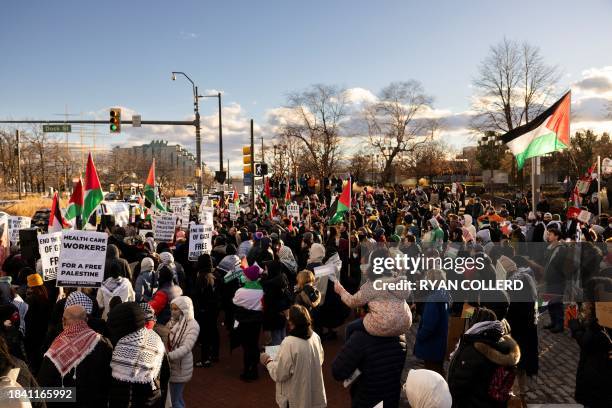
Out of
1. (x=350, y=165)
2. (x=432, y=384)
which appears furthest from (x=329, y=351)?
(x=350, y=165)

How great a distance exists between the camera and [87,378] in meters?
4.01

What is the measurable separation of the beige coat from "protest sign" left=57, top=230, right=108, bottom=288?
3701mm

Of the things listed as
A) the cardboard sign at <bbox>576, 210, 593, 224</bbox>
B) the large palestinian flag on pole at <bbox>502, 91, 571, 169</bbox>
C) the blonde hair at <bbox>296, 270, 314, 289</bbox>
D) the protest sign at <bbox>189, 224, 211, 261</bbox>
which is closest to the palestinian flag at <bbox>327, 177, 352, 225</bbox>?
the protest sign at <bbox>189, 224, 211, 261</bbox>

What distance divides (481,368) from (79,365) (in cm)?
319

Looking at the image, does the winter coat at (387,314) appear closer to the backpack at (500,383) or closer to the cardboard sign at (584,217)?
the backpack at (500,383)

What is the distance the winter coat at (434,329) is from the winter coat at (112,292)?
3997 mm

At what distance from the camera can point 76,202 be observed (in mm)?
10492

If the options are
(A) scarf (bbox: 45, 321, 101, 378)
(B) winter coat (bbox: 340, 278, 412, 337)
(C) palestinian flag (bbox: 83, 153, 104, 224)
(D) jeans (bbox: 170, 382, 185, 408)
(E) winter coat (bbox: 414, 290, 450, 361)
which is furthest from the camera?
(C) palestinian flag (bbox: 83, 153, 104, 224)

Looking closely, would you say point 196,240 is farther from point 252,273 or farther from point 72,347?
point 72,347

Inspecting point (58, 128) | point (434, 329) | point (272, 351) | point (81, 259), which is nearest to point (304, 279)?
point (434, 329)

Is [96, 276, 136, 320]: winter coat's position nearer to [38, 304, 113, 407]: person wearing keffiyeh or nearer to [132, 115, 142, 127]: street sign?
[38, 304, 113, 407]: person wearing keffiyeh

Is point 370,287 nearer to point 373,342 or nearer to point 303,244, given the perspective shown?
point 373,342

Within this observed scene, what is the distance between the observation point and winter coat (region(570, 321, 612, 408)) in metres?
4.63

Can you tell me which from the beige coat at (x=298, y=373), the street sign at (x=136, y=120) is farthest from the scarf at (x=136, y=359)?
the street sign at (x=136, y=120)
